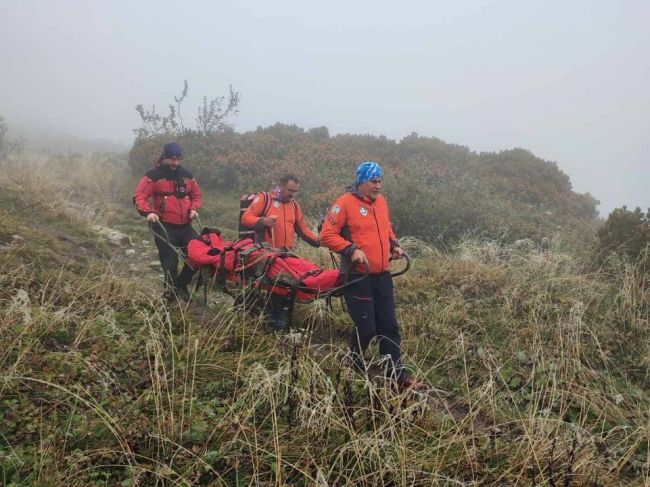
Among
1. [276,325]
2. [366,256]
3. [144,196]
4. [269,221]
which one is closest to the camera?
[366,256]

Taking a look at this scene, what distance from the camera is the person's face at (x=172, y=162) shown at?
5.77 metres

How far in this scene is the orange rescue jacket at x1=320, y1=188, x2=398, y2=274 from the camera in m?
4.29

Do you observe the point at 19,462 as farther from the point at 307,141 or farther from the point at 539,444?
the point at 307,141

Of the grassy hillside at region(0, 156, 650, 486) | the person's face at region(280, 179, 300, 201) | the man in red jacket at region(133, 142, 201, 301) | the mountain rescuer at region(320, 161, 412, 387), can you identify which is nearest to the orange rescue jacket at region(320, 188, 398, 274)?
the mountain rescuer at region(320, 161, 412, 387)

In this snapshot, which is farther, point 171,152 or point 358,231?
point 171,152

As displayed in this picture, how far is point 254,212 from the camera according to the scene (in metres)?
5.75

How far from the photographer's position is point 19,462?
2.37 meters

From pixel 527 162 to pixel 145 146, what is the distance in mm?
12668

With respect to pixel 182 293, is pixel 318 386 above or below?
above

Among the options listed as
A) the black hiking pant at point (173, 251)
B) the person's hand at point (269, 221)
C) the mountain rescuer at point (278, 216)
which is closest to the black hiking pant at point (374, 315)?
the mountain rescuer at point (278, 216)

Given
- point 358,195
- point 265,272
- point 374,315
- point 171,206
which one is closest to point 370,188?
point 358,195

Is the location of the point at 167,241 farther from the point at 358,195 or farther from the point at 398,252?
the point at 398,252

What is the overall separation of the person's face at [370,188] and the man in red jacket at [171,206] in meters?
2.51

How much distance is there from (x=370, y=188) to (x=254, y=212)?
1.90 m
